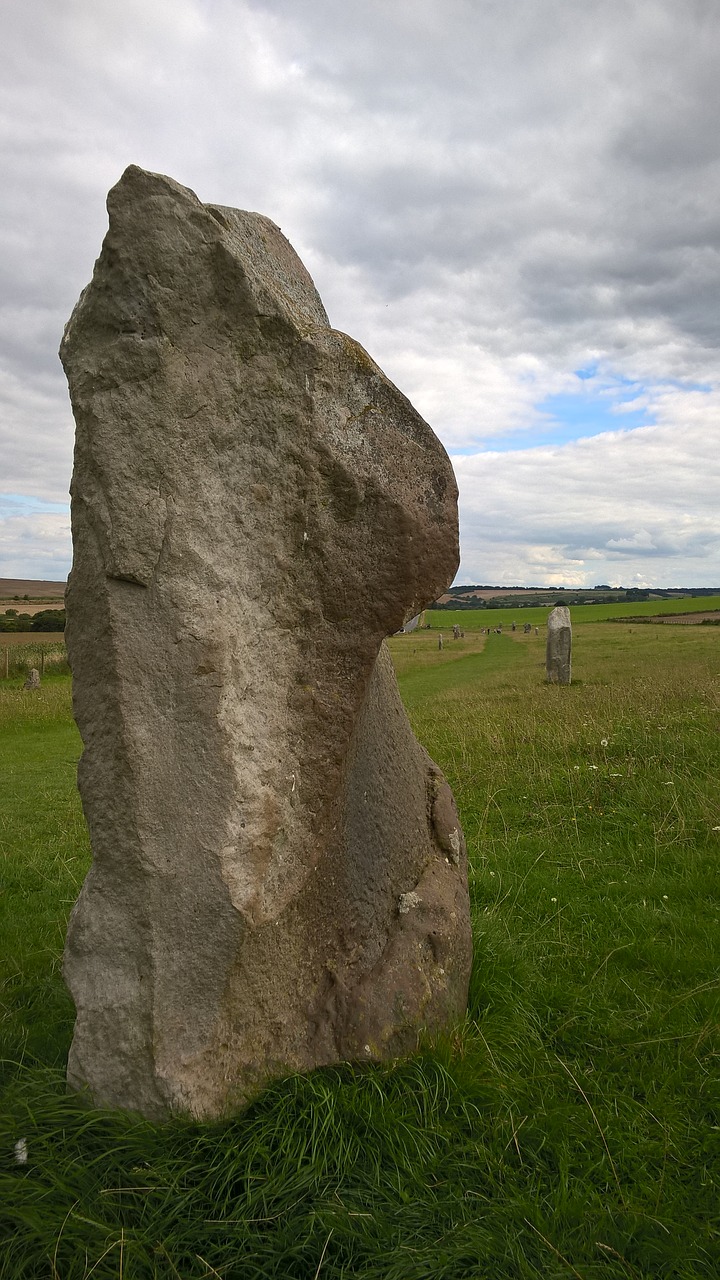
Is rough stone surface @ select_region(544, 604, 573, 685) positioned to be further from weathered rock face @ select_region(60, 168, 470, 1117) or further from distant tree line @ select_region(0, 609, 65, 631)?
distant tree line @ select_region(0, 609, 65, 631)

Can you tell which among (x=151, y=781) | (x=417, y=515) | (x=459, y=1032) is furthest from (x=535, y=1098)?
(x=417, y=515)

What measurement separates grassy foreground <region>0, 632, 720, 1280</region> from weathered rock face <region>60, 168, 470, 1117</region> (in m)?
0.23

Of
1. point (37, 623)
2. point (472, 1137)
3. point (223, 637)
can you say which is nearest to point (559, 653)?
point (472, 1137)

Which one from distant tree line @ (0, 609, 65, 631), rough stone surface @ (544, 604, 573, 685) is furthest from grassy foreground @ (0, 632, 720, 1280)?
distant tree line @ (0, 609, 65, 631)

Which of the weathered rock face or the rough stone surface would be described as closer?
the weathered rock face

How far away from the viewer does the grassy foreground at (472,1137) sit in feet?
8.65

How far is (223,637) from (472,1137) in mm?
2142

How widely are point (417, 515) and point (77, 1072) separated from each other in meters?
2.58

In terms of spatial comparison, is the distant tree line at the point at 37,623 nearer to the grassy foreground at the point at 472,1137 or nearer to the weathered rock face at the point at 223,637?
the grassy foreground at the point at 472,1137

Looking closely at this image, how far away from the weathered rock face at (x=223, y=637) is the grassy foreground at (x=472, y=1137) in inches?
9.0

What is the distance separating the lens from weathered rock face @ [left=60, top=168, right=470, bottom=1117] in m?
3.12

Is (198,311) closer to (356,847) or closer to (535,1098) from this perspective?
(356,847)

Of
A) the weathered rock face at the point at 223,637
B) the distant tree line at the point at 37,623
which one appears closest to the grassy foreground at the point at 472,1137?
the weathered rock face at the point at 223,637

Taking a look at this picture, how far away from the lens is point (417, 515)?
3580 mm
